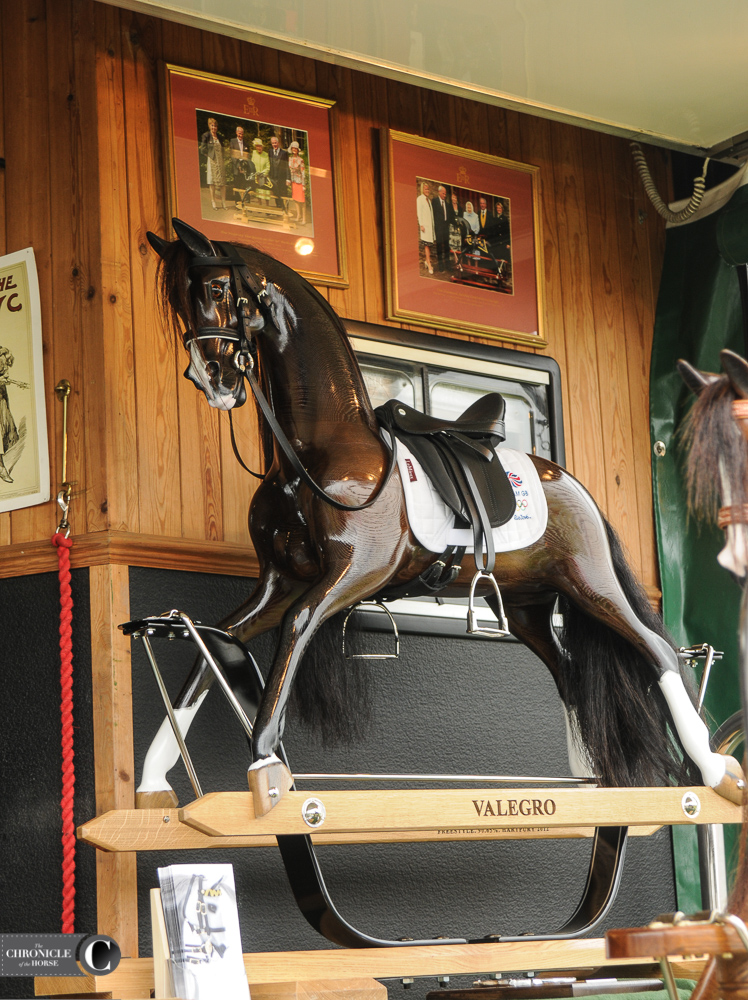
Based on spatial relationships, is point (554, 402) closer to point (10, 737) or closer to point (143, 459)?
point (143, 459)

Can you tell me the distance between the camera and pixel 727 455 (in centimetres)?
129

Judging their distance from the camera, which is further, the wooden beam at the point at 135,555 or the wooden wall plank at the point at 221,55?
the wooden wall plank at the point at 221,55

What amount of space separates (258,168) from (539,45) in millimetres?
746

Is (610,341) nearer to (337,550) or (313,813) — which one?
(337,550)

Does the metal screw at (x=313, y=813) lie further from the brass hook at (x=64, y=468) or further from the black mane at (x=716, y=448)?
the black mane at (x=716, y=448)

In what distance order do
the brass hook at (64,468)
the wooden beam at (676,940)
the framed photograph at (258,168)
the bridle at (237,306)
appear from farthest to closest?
the framed photograph at (258,168) < the brass hook at (64,468) < the bridle at (237,306) < the wooden beam at (676,940)

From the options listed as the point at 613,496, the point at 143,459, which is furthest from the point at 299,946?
the point at 613,496

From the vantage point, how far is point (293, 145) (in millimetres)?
3246

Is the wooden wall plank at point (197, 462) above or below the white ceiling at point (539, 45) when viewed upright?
below

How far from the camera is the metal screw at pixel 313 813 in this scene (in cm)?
217

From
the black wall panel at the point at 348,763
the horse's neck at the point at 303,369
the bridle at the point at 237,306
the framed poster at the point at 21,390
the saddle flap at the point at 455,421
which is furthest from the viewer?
the framed poster at the point at 21,390

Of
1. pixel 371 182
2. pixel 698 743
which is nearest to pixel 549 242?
pixel 371 182

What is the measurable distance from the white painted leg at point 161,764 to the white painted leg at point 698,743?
97 centimetres

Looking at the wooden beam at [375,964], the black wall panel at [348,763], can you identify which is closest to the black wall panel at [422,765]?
the black wall panel at [348,763]
